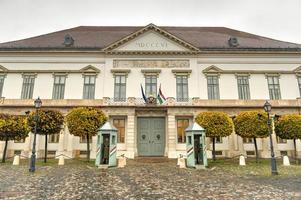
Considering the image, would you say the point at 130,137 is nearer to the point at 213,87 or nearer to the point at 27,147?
the point at 27,147

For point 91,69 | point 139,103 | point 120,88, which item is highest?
point 91,69

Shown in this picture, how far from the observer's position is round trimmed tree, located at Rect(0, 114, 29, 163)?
1854 centimetres

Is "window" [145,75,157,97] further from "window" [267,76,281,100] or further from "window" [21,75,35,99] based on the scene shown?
"window" [267,76,281,100]

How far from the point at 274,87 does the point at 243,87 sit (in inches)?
140

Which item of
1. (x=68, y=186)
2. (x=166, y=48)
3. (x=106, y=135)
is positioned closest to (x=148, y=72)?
(x=166, y=48)

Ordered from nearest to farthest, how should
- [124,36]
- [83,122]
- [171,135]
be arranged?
[83,122], [171,135], [124,36]

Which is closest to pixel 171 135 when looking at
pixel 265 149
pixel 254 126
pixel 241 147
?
pixel 241 147

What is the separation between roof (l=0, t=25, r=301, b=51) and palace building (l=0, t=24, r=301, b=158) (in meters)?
0.36

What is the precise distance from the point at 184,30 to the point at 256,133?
67.4 ft

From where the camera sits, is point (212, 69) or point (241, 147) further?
point (212, 69)

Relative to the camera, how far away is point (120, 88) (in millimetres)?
26156

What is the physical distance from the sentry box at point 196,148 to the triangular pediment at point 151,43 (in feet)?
40.2

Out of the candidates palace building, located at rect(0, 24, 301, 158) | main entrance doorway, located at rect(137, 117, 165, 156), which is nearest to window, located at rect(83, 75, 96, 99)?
palace building, located at rect(0, 24, 301, 158)

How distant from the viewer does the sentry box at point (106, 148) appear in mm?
16469
